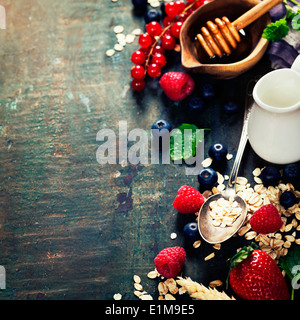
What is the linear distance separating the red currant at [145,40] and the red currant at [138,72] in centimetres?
8

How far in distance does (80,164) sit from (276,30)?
599 mm

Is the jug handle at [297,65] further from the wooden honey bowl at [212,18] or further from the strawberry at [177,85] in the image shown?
the strawberry at [177,85]

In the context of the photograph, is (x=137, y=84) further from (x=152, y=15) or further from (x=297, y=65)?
(x=297, y=65)

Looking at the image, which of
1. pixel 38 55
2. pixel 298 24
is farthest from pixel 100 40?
pixel 298 24

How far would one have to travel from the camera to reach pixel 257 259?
38.3 inches

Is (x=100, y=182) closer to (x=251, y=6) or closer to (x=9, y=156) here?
(x=9, y=156)

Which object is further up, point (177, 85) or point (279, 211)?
point (177, 85)

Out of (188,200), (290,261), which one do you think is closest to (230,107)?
(188,200)

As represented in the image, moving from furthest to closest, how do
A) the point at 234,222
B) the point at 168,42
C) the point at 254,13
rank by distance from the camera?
the point at 168,42 < the point at 254,13 < the point at 234,222

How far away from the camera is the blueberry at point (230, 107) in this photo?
1.22 m

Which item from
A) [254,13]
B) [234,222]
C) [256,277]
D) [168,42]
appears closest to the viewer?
[256,277]

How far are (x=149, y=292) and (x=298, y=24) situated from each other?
0.72 m

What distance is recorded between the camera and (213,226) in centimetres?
108
